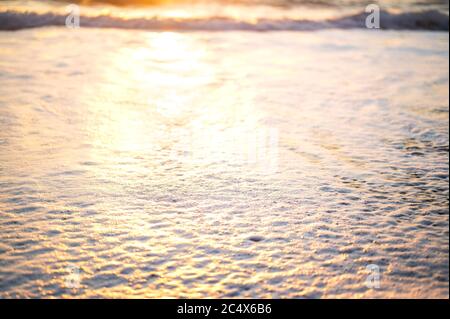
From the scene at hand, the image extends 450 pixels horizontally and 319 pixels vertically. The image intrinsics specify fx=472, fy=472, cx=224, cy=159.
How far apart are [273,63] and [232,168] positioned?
2.68 meters

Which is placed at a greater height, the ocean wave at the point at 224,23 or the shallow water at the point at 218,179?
the ocean wave at the point at 224,23

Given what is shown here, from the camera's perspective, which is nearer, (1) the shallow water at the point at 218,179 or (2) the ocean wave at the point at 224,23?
(1) the shallow water at the point at 218,179

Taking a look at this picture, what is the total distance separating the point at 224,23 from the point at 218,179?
572 cm

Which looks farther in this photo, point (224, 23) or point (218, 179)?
point (224, 23)

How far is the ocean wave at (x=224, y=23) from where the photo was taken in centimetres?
681

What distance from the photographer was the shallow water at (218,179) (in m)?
1.65

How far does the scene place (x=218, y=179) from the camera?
2348 millimetres

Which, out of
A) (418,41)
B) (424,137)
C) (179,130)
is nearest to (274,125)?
(179,130)

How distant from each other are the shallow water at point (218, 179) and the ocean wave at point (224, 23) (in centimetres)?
244

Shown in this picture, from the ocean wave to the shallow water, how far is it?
96.1 inches

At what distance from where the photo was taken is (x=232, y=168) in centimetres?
249

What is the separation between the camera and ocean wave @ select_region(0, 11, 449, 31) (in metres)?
6.81
